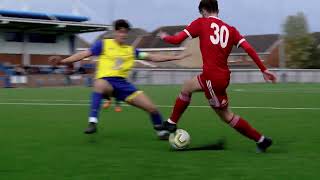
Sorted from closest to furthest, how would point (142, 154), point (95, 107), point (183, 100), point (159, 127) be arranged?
point (142, 154) < point (183, 100) < point (95, 107) < point (159, 127)

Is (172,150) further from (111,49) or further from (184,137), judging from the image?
(111,49)

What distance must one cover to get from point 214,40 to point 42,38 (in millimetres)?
61474

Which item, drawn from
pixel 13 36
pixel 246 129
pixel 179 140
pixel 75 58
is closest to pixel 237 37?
pixel 246 129

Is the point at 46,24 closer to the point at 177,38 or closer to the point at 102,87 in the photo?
the point at 102,87

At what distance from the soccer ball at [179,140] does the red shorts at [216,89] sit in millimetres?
601

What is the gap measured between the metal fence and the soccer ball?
153 feet

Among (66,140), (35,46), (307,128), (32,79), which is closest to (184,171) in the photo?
(66,140)

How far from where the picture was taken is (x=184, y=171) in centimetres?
572

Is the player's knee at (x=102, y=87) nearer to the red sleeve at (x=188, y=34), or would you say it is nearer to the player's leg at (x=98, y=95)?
the player's leg at (x=98, y=95)

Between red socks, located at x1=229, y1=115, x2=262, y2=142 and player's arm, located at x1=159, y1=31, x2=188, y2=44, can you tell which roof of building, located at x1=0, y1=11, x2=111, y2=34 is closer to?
player's arm, located at x1=159, y1=31, x2=188, y2=44

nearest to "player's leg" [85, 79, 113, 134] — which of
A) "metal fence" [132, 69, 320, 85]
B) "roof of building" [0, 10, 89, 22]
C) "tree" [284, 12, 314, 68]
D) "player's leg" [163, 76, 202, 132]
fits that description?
"player's leg" [163, 76, 202, 132]

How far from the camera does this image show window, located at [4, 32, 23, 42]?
62.6 m

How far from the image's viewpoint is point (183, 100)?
25.1 ft

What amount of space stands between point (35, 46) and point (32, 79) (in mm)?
16832
